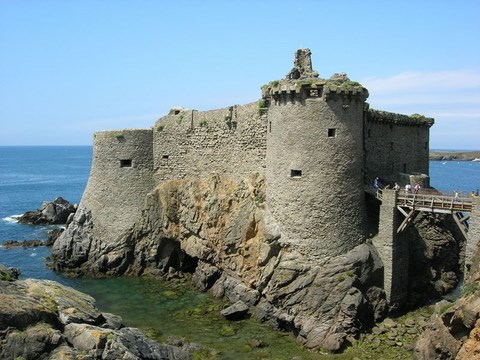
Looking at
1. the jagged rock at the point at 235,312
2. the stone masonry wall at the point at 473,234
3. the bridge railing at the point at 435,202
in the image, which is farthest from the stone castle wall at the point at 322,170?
the stone masonry wall at the point at 473,234

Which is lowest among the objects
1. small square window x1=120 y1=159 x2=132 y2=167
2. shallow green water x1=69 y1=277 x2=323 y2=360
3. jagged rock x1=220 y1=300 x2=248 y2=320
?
shallow green water x1=69 y1=277 x2=323 y2=360

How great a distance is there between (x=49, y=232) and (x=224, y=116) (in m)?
26.6

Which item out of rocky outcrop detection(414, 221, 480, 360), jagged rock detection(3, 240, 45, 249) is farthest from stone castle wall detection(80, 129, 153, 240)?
rocky outcrop detection(414, 221, 480, 360)

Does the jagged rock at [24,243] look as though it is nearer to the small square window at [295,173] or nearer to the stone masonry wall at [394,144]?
the small square window at [295,173]

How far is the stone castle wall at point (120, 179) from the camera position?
115 feet

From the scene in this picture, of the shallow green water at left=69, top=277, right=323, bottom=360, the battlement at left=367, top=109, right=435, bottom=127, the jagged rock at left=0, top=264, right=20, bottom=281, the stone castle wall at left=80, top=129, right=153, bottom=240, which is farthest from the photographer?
the stone castle wall at left=80, top=129, right=153, bottom=240

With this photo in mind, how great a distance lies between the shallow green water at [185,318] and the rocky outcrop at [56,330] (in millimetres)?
5770

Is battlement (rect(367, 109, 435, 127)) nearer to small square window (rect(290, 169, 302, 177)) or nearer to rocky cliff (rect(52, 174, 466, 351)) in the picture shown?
small square window (rect(290, 169, 302, 177))

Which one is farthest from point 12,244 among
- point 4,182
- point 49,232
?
point 4,182

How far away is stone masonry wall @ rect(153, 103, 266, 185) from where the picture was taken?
2959 cm

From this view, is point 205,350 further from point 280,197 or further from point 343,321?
point 280,197

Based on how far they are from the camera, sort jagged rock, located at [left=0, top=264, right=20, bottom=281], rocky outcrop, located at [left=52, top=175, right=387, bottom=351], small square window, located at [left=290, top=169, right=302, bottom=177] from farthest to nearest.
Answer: small square window, located at [left=290, top=169, right=302, bottom=177]
rocky outcrop, located at [left=52, top=175, right=387, bottom=351]
jagged rock, located at [left=0, top=264, right=20, bottom=281]

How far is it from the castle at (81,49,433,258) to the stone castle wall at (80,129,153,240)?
73 millimetres

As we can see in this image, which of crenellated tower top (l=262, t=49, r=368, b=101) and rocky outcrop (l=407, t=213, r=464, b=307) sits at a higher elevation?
crenellated tower top (l=262, t=49, r=368, b=101)
